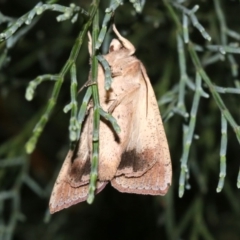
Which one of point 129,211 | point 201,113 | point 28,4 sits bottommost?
point 129,211

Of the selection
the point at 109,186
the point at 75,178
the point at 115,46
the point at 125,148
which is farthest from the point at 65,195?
the point at 109,186

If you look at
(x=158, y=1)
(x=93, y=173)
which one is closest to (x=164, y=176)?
(x=93, y=173)

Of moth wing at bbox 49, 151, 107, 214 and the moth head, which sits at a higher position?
the moth head

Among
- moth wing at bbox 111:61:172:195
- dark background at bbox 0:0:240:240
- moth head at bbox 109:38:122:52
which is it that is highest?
moth head at bbox 109:38:122:52

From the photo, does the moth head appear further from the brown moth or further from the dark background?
the dark background

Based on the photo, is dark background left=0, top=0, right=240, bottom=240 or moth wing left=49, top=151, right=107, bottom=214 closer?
moth wing left=49, top=151, right=107, bottom=214

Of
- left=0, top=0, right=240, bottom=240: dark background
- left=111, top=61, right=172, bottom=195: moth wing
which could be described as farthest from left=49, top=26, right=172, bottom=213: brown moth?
left=0, top=0, right=240, bottom=240: dark background

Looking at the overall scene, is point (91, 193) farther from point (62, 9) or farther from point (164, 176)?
point (62, 9)
